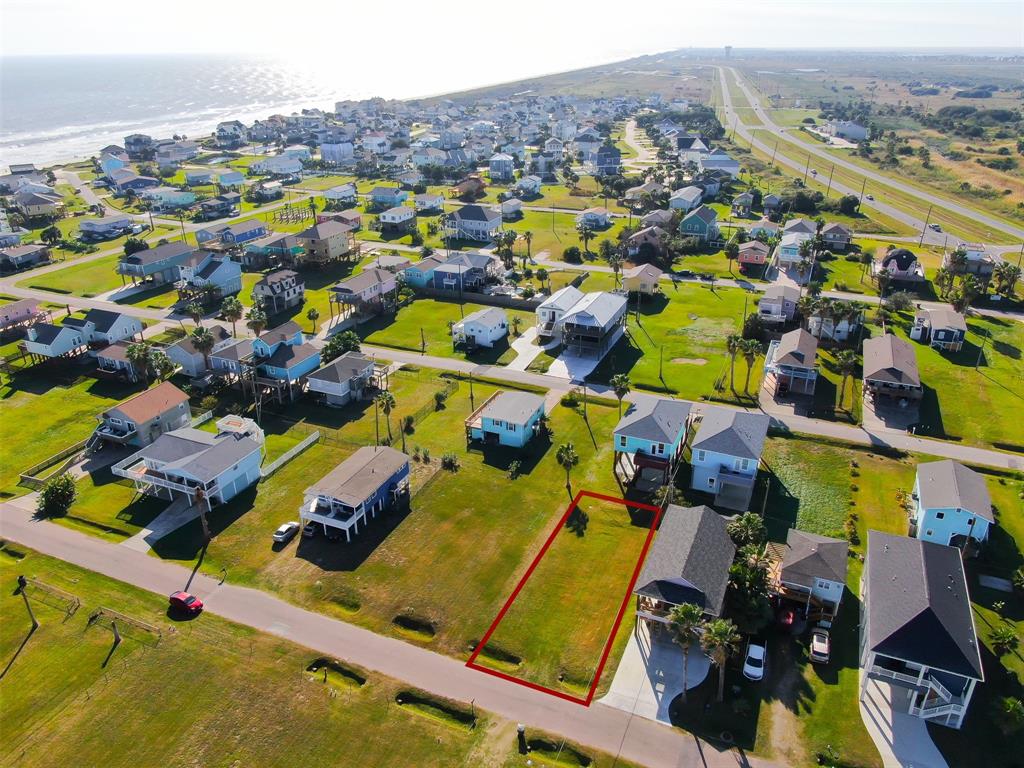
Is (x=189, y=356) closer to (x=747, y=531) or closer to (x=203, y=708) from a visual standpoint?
(x=203, y=708)

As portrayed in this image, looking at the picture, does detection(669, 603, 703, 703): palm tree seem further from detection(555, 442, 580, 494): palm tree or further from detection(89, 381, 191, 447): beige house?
detection(89, 381, 191, 447): beige house

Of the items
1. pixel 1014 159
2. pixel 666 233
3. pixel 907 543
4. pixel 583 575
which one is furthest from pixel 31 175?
pixel 1014 159

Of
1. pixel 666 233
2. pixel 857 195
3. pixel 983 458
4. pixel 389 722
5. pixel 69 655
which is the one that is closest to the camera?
pixel 389 722

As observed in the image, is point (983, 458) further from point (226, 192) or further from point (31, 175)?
point (31, 175)

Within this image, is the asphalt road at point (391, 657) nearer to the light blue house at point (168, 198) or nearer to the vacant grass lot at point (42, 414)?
the vacant grass lot at point (42, 414)

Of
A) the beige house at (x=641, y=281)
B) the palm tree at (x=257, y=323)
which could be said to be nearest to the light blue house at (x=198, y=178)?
the palm tree at (x=257, y=323)

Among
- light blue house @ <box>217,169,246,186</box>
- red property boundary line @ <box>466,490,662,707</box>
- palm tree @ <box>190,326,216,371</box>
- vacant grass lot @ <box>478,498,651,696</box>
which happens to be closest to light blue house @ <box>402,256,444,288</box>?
palm tree @ <box>190,326,216,371</box>

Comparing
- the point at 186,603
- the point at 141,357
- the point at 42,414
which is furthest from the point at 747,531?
the point at 42,414
